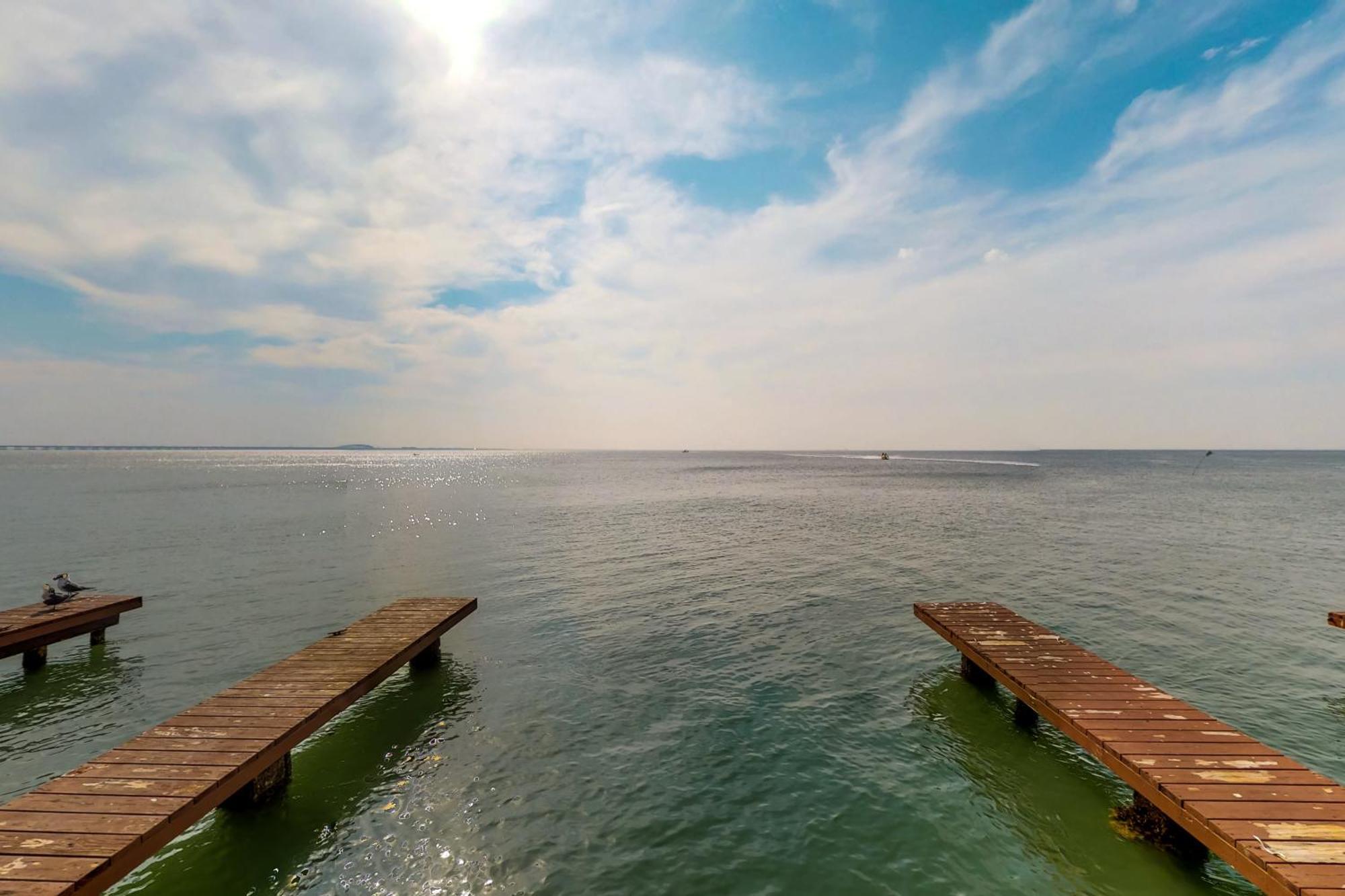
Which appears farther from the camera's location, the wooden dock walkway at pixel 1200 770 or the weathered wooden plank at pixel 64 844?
the weathered wooden plank at pixel 64 844

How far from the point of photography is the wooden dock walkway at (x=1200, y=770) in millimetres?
5828

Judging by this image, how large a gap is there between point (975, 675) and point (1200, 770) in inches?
242

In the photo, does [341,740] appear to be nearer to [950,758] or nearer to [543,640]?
[543,640]

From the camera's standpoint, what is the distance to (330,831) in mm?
8156

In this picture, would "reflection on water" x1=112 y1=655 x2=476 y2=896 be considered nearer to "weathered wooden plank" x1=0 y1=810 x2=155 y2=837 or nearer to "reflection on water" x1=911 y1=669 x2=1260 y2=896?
"weathered wooden plank" x1=0 y1=810 x2=155 y2=837

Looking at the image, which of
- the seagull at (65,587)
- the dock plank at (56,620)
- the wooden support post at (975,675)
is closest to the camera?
the wooden support post at (975,675)

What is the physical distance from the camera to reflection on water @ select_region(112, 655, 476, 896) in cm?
720

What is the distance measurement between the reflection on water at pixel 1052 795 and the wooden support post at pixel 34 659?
23.5m

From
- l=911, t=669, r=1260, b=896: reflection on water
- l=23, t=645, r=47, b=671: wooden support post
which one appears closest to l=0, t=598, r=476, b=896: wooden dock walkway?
l=23, t=645, r=47, b=671: wooden support post

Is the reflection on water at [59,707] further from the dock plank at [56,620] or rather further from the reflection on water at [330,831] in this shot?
the reflection on water at [330,831]

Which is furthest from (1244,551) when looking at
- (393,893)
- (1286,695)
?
(393,893)

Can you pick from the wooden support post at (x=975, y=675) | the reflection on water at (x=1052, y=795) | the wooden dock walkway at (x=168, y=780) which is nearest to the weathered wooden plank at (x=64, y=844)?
the wooden dock walkway at (x=168, y=780)

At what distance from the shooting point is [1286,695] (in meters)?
12.6

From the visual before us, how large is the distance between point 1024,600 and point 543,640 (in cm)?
1762
